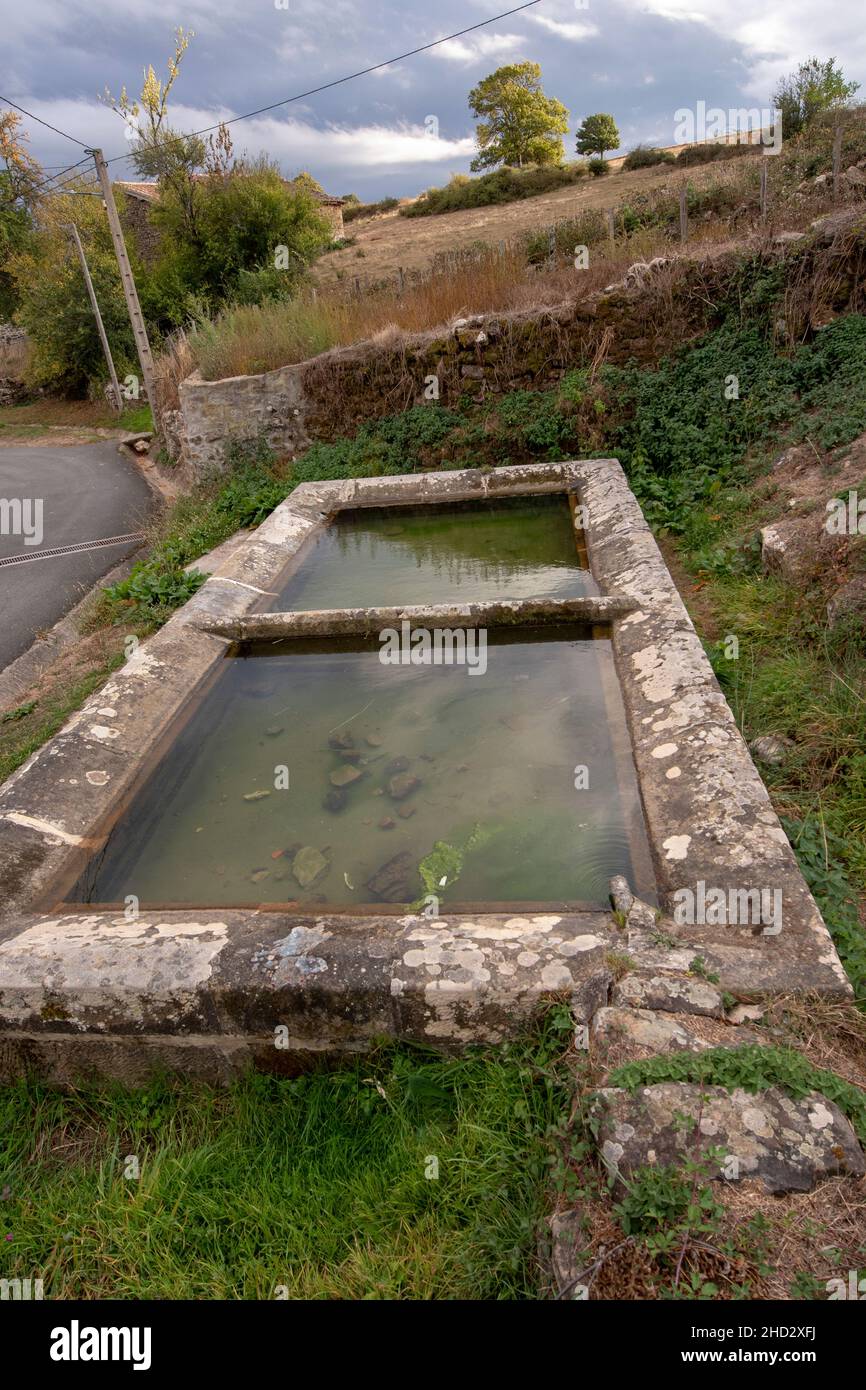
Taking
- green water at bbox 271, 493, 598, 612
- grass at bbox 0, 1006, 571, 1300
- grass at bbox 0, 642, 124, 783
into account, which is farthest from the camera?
green water at bbox 271, 493, 598, 612

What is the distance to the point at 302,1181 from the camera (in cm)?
211

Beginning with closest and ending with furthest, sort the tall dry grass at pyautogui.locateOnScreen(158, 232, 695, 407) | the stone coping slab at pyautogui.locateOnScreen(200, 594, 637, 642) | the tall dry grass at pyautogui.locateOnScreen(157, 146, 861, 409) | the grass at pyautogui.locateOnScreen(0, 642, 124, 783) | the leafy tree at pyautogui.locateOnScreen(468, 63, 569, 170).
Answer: the stone coping slab at pyautogui.locateOnScreen(200, 594, 637, 642) → the grass at pyautogui.locateOnScreen(0, 642, 124, 783) → the tall dry grass at pyautogui.locateOnScreen(157, 146, 861, 409) → the tall dry grass at pyautogui.locateOnScreen(158, 232, 695, 407) → the leafy tree at pyautogui.locateOnScreen(468, 63, 569, 170)

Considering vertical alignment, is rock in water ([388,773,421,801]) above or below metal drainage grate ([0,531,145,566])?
below

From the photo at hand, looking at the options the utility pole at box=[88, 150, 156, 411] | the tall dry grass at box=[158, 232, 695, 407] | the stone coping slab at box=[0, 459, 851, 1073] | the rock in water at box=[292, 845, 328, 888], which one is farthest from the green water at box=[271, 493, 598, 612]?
the utility pole at box=[88, 150, 156, 411]

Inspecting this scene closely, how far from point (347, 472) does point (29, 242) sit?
1081 inches

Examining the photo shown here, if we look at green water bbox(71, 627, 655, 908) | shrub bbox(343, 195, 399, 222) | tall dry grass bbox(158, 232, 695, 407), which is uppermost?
shrub bbox(343, 195, 399, 222)

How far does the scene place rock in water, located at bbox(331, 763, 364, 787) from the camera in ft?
11.4

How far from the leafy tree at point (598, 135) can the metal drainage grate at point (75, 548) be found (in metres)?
38.3

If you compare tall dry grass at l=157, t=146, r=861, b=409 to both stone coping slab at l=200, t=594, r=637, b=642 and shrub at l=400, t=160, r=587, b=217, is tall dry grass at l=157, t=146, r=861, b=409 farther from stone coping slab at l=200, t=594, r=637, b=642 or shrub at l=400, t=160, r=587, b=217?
shrub at l=400, t=160, r=587, b=217

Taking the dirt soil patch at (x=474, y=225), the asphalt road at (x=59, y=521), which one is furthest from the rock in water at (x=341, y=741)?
the dirt soil patch at (x=474, y=225)

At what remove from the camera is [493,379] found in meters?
8.70

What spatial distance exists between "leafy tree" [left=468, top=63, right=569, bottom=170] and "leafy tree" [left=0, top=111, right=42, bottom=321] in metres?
20.6

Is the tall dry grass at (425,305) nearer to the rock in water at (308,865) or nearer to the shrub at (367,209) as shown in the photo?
the rock in water at (308,865)

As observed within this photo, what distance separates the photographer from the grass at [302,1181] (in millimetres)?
1880
